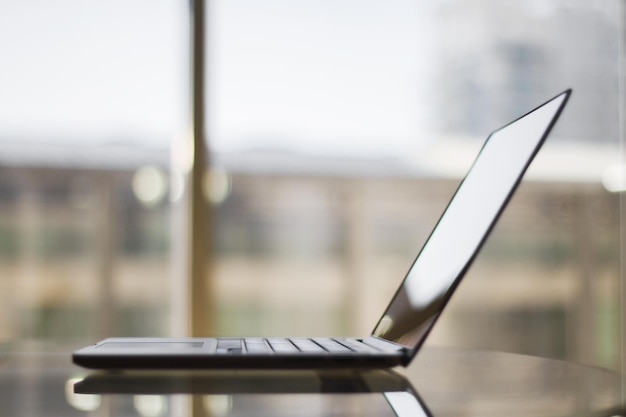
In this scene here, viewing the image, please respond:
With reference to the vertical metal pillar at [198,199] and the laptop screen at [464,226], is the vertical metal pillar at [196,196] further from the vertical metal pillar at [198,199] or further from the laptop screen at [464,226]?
the laptop screen at [464,226]

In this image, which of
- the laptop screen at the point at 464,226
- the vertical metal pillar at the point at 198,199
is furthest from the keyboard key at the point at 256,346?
the vertical metal pillar at the point at 198,199

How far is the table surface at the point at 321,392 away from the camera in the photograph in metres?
0.44

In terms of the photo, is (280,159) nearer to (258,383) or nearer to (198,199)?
(198,199)

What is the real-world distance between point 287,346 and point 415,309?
0.40ft

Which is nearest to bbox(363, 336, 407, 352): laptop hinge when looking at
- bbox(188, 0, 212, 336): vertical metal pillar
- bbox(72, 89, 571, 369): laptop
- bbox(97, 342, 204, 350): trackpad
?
bbox(72, 89, 571, 369): laptop

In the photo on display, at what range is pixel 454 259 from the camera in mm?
618

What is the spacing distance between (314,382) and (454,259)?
18 centimetres

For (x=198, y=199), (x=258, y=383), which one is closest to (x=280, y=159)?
(x=198, y=199)

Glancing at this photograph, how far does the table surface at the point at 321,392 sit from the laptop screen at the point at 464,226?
2.0 inches

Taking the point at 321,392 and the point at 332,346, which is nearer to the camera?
the point at 321,392

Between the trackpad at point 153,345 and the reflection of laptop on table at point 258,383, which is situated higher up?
the trackpad at point 153,345

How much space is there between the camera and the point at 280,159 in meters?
1.97

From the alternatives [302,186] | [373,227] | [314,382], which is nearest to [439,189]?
[373,227]

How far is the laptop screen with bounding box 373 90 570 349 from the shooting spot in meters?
0.56
